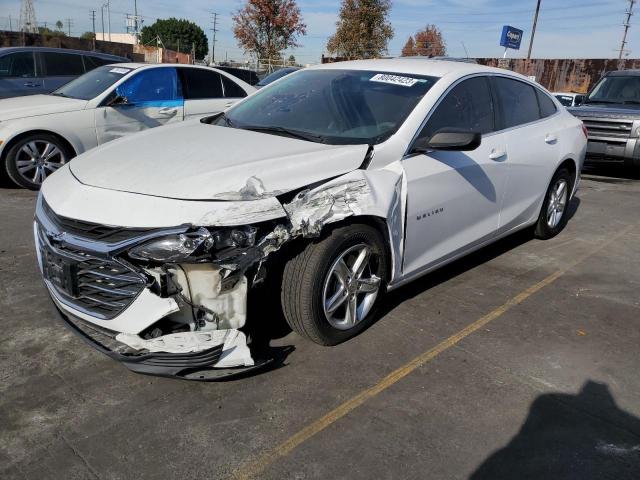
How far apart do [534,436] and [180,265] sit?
188 centimetres

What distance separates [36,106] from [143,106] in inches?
51.1

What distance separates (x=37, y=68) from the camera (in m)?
9.70

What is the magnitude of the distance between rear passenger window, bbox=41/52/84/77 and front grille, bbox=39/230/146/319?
8242mm

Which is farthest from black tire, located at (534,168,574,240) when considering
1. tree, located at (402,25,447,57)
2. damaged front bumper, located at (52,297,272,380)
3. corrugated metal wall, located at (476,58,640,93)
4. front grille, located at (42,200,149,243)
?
tree, located at (402,25,447,57)

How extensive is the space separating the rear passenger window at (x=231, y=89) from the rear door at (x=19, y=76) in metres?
3.57

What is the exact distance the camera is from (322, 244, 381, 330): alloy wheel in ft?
10.5

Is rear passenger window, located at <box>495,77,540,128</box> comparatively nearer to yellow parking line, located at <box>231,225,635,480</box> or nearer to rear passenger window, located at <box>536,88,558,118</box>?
rear passenger window, located at <box>536,88,558,118</box>

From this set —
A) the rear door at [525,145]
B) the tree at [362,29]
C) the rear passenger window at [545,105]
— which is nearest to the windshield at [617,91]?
the rear passenger window at [545,105]

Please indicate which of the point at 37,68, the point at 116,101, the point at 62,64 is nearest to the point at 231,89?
the point at 116,101

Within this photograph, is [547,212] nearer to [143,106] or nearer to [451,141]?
[451,141]

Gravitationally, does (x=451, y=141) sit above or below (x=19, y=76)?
above

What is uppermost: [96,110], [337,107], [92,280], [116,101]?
[337,107]

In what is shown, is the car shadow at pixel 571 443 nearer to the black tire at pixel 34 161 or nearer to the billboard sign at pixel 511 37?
the black tire at pixel 34 161

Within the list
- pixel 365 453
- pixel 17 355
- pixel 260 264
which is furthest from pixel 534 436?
pixel 17 355
